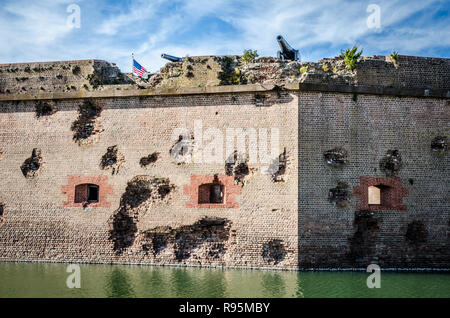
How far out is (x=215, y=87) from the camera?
437 inches

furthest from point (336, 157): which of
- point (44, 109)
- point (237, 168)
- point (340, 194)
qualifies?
point (44, 109)

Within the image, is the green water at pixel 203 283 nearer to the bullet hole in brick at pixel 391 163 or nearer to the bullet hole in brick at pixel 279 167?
the bullet hole in brick at pixel 279 167

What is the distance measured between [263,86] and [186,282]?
17.6ft

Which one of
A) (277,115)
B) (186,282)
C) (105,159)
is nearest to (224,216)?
(186,282)

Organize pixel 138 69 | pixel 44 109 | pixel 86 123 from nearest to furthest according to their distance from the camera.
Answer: pixel 86 123 < pixel 44 109 < pixel 138 69

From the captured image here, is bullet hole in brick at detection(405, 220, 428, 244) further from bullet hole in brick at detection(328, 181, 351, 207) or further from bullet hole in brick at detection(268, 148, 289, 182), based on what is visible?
bullet hole in brick at detection(268, 148, 289, 182)

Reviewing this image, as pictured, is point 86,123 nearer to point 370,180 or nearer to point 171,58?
point 171,58

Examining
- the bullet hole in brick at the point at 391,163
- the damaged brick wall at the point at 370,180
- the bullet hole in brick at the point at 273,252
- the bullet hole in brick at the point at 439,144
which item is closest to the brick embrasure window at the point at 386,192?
the damaged brick wall at the point at 370,180

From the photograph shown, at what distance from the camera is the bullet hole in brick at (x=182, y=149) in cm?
1113

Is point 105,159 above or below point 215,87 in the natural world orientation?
below

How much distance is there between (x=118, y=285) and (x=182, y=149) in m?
3.99

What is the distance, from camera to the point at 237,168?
10891 millimetres
